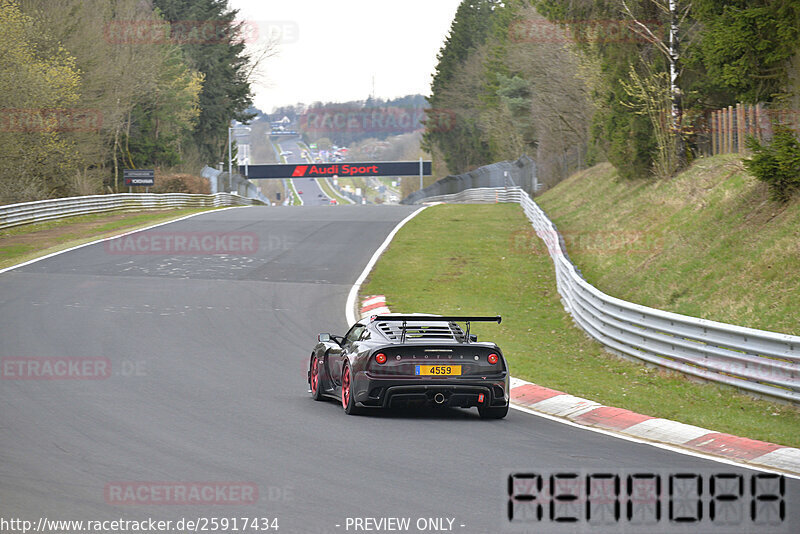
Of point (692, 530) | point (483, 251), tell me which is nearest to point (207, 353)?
→ point (692, 530)

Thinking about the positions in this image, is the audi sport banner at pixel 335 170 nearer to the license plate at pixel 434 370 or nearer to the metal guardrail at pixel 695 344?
the metal guardrail at pixel 695 344

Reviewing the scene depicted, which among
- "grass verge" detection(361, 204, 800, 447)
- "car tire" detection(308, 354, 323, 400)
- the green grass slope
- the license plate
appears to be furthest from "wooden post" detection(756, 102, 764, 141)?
the license plate

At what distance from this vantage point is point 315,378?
11633mm

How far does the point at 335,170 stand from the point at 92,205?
66.3 m

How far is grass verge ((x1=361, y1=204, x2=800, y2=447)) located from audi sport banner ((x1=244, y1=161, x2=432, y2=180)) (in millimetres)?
63972

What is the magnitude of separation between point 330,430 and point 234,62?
77.5m

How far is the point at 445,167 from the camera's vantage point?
113 m

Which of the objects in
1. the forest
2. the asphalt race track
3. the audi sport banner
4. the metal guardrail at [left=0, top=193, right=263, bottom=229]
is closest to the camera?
the asphalt race track

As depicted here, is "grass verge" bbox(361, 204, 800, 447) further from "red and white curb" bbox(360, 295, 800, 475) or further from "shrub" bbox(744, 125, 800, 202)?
"shrub" bbox(744, 125, 800, 202)

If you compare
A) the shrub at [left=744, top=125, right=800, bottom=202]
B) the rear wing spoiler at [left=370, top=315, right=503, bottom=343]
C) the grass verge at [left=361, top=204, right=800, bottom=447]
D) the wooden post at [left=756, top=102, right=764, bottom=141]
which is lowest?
the grass verge at [left=361, top=204, right=800, bottom=447]

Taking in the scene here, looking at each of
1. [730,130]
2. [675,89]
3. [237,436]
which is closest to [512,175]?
[675,89]

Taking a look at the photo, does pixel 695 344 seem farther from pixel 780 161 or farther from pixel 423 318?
pixel 780 161

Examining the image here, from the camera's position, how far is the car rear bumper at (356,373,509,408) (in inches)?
389

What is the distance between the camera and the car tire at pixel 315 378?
11.4 metres
